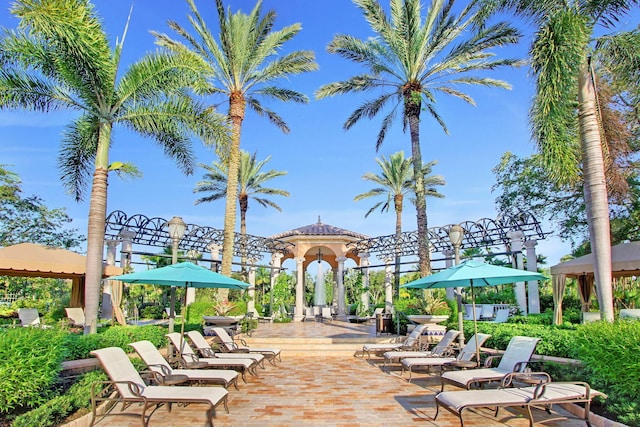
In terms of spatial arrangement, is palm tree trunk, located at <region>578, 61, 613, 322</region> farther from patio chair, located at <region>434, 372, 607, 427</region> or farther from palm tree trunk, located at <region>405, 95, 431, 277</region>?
palm tree trunk, located at <region>405, 95, 431, 277</region>

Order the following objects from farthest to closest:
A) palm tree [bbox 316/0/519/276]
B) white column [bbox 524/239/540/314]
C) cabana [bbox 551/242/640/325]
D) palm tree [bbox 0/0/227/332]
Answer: white column [bbox 524/239/540/314]
palm tree [bbox 316/0/519/276]
cabana [bbox 551/242/640/325]
palm tree [bbox 0/0/227/332]

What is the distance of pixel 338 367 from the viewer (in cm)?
1004

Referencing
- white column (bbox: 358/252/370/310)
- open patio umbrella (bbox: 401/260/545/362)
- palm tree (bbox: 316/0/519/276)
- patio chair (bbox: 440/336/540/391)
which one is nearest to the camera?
patio chair (bbox: 440/336/540/391)

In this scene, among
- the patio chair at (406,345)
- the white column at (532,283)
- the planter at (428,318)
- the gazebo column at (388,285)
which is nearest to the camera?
the patio chair at (406,345)

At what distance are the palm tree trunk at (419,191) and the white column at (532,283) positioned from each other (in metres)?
4.34

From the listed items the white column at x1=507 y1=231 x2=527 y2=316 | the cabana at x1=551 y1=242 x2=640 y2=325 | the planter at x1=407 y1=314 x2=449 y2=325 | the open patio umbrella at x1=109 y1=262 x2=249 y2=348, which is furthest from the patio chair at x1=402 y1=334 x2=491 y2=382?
the white column at x1=507 y1=231 x2=527 y2=316

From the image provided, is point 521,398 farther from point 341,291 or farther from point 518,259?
point 341,291

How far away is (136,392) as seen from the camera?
17.3 feet

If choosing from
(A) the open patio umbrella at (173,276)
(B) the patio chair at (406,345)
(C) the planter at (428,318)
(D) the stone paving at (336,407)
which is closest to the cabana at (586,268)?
(C) the planter at (428,318)

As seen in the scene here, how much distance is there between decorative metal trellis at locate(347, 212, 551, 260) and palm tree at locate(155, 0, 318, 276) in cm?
902

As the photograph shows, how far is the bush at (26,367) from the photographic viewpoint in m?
4.95

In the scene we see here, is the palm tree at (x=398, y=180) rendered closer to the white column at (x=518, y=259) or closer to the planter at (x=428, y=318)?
the white column at (x=518, y=259)

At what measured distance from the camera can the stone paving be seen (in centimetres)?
539

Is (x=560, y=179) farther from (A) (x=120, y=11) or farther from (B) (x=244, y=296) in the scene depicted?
(B) (x=244, y=296)
